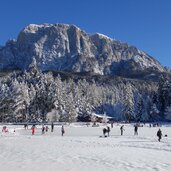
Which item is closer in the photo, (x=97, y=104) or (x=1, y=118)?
(x=1, y=118)

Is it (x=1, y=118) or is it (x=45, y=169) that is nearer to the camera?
(x=45, y=169)

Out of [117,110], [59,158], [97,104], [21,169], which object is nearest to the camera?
[21,169]

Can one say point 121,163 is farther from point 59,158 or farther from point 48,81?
point 48,81

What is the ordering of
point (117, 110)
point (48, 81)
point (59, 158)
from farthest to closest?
point (117, 110)
point (48, 81)
point (59, 158)

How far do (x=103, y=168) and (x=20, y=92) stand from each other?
280ft

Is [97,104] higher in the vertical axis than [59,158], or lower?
higher

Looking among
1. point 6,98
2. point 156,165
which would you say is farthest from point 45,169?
point 6,98

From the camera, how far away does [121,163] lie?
18797 millimetres

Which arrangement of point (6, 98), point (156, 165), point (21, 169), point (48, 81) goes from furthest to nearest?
point (48, 81), point (6, 98), point (156, 165), point (21, 169)

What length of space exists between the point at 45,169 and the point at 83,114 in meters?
99.4

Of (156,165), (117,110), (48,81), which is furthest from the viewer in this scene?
(117,110)

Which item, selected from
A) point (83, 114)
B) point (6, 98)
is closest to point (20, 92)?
point (6, 98)

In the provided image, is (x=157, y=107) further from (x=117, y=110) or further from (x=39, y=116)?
(x=117, y=110)

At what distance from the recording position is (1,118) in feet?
327
